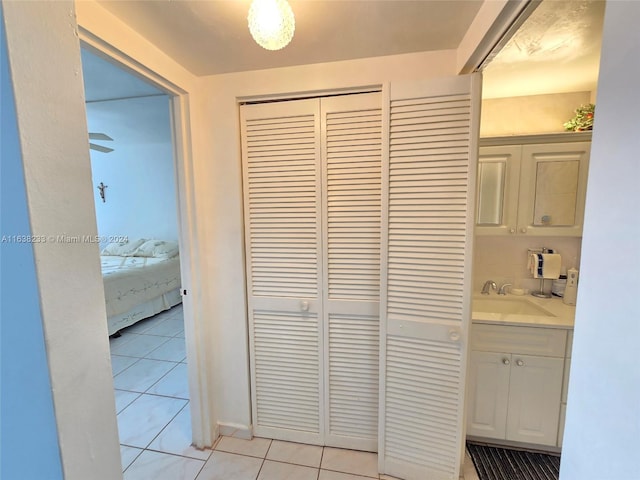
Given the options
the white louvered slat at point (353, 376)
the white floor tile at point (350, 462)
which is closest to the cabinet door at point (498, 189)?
the white louvered slat at point (353, 376)

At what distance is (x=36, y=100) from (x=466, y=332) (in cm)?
160

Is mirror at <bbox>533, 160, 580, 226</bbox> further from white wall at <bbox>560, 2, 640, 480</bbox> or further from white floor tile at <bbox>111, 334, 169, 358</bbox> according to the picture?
white floor tile at <bbox>111, 334, 169, 358</bbox>

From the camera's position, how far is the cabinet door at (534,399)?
1.56 meters

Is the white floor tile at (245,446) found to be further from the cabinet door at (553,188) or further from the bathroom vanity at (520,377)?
the cabinet door at (553,188)

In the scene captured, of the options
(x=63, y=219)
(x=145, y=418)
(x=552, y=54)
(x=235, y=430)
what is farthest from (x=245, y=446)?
(x=552, y=54)

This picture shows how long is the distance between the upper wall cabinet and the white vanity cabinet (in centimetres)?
66

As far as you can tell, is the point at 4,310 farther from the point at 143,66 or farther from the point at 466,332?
the point at 466,332

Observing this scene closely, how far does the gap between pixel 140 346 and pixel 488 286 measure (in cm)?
340

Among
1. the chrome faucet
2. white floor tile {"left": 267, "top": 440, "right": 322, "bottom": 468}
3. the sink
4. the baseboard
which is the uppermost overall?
the chrome faucet

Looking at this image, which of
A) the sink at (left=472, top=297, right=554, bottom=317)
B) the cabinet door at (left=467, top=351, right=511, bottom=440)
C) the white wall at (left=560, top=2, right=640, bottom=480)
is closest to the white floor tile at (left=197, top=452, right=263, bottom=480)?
the cabinet door at (left=467, top=351, right=511, bottom=440)

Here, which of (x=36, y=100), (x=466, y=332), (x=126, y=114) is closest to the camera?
(x=36, y=100)

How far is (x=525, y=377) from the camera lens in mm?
1595

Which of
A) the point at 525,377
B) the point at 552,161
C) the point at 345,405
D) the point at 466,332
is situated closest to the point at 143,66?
the point at 466,332

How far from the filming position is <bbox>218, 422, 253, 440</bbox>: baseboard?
179 cm
